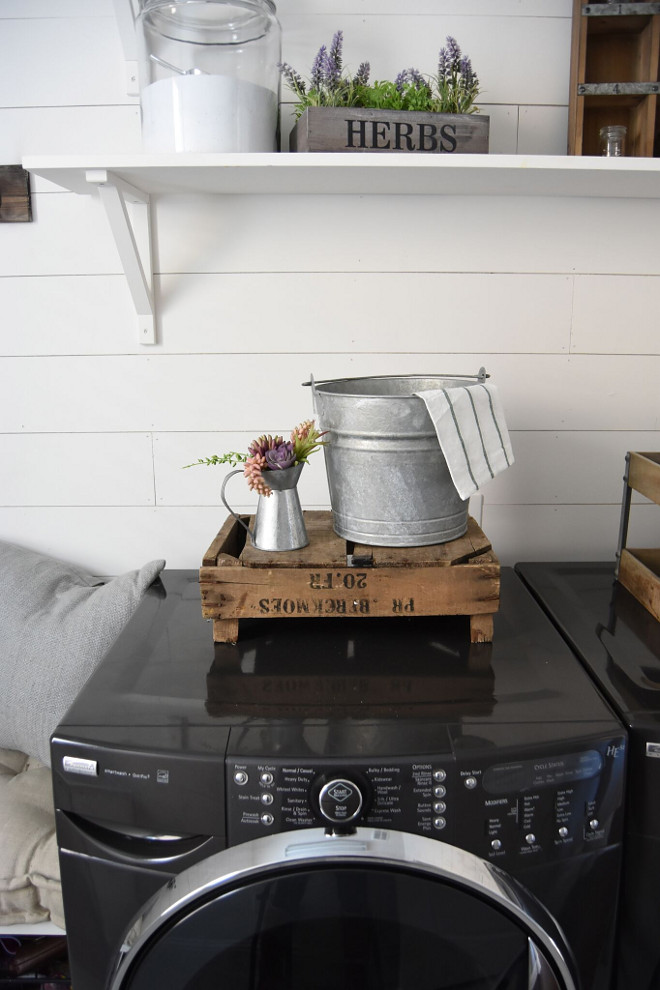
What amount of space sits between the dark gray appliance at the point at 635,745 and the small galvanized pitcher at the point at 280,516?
46 cm

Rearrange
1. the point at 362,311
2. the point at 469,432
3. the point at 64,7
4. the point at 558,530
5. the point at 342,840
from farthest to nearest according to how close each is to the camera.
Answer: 1. the point at 558,530
2. the point at 362,311
3. the point at 64,7
4. the point at 469,432
5. the point at 342,840

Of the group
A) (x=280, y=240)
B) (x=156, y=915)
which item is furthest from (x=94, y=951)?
(x=280, y=240)

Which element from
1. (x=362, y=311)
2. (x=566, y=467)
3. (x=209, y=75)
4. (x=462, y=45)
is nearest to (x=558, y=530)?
(x=566, y=467)

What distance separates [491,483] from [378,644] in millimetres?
561

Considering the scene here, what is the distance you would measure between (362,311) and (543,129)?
475mm

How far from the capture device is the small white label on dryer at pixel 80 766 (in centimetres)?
90

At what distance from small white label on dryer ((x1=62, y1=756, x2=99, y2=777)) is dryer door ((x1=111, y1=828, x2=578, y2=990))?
0.16 m

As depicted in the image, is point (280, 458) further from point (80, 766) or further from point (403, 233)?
point (403, 233)

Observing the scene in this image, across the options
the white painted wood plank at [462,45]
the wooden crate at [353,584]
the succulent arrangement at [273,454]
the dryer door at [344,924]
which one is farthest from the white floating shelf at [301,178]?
the dryer door at [344,924]

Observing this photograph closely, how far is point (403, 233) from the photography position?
1470mm

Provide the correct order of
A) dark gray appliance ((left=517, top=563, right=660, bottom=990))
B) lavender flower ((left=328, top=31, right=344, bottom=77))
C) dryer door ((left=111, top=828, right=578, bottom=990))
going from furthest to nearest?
1. lavender flower ((left=328, top=31, right=344, bottom=77))
2. dark gray appliance ((left=517, top=563, right=660, bottom=990))
3. dryer door ((left=111, top=828, right=578, bottom=990))

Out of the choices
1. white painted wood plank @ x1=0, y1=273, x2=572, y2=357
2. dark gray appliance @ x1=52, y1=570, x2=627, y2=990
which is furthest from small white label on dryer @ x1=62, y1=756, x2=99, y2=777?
white painted wood plank @ x1=0, y1=273, x2=572, y2=357

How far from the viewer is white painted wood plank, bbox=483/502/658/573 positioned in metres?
1.59

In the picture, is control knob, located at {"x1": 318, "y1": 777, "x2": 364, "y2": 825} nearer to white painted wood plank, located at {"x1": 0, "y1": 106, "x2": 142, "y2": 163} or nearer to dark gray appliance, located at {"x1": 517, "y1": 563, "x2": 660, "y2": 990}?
dark gray appliance, located at {"x1": 517, "y1": 563, "x2": 660, "y2": 990}
